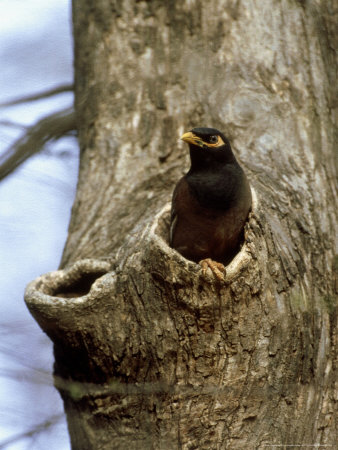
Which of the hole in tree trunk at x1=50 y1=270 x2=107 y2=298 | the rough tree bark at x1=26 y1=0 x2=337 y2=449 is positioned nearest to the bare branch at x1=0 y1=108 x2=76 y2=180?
the rough tree bark at x1=26 y1=0 x2=337 y2=449

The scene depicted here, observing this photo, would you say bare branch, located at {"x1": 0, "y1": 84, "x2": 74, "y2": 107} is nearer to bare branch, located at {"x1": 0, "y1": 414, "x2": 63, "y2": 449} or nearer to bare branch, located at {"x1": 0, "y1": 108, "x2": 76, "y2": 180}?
bare branch, located at {"x1": 0, "y1": 108, "x2": 76, "y2": 180}

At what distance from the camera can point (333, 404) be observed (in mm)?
3037

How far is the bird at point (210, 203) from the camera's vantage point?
11.2 ft

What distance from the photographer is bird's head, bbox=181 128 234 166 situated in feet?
12.0

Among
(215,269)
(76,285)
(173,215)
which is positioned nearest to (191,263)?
(215,269)

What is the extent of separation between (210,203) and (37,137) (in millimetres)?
1848

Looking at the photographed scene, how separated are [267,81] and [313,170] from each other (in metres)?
0.77

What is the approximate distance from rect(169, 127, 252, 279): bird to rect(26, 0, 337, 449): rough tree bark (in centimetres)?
12

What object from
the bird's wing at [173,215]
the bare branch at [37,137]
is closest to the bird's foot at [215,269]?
the bird's wing at [173,215]

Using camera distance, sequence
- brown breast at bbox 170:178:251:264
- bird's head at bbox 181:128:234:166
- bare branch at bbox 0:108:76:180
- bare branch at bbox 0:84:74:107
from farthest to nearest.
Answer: bare branch at bbox 0:84:74:107 → bare branch at bbox 0:108:76:180 → bird's head at bbox 181:128:234:166 → brown breast at bbox 170:178:251:264

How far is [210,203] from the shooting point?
3576 millimetres

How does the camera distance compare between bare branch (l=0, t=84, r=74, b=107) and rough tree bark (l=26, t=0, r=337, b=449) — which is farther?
bare branch (l=0, t=84, r=74, b=107)

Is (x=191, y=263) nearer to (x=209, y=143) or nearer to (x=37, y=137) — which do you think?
(x=209, y=143)

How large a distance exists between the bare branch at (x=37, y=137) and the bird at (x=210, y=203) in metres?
1.45
